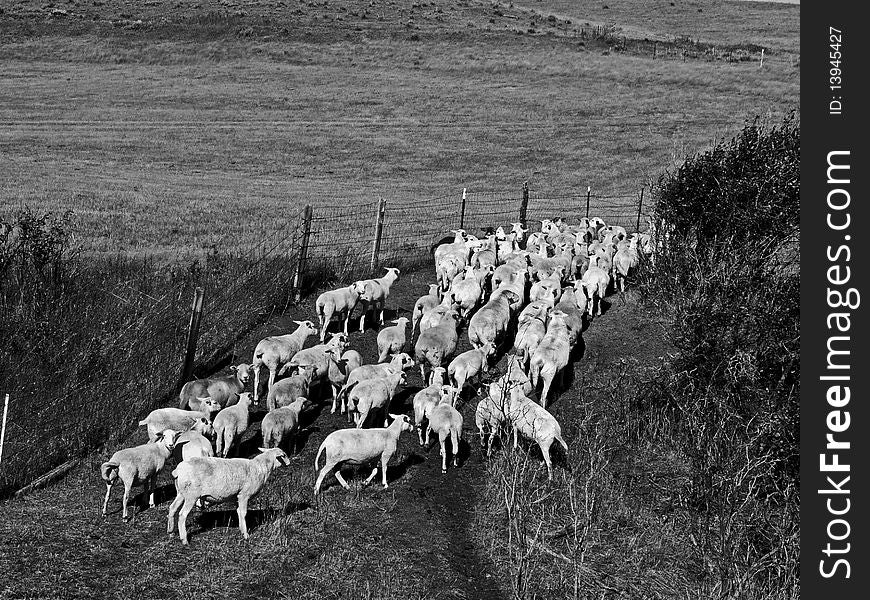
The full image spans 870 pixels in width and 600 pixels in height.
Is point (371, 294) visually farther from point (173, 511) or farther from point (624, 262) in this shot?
point (173, 511)

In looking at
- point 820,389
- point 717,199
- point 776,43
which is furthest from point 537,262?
point 776,43

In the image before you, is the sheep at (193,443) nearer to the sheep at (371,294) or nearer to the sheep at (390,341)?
the sheep at (390,341)

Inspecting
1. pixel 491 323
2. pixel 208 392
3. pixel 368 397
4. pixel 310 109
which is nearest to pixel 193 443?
pixel 208 392

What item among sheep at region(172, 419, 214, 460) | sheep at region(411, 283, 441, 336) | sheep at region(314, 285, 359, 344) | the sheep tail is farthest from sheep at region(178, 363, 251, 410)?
sheep at region(411, 283, 441, 336)

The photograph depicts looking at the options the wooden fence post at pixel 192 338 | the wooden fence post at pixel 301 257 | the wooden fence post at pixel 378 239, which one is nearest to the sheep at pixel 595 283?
the wooden fence post at pixel 378 239

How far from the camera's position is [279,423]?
12188mm

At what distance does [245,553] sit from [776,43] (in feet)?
269

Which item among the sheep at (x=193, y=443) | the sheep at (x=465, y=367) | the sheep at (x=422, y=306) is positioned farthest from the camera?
the sheep at (x=422, y=306)

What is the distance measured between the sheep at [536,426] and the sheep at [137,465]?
4229 mm

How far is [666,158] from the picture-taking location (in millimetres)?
47438

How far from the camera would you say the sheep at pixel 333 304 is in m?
17.3

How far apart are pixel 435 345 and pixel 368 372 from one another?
6.58 ft

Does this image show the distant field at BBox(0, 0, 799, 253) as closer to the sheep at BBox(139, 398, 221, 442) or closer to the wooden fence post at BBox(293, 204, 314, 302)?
the wooden fence post at BBox(293, 204, 314, 302)

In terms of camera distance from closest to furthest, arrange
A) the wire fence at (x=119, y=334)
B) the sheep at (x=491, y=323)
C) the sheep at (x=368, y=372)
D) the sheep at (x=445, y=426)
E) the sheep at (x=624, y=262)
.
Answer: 1. the sheep at (x=445, y=426)
2. the wire fence at (x=119, y=334)
3. the sheep at (x=368, y=372)
4. the sheep at (x=491, y=323)
5. the sheep at (x=624, y=262)
